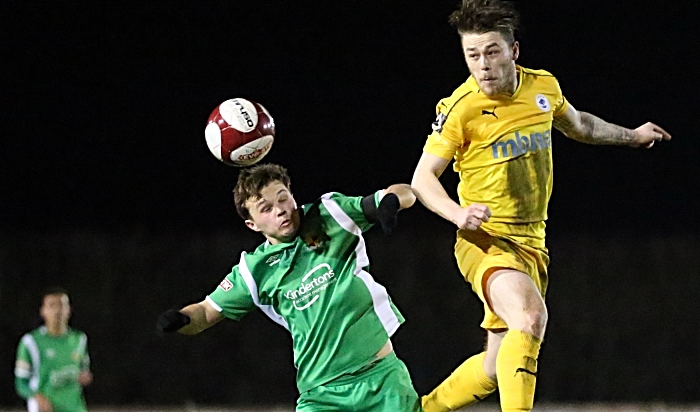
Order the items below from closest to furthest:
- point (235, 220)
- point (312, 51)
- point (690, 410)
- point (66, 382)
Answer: point (66, 382) → point (690, 410) → point (235, 220) → point (312, 51)

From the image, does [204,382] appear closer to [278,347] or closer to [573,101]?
[278,347]

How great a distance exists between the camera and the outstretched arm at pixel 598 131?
16.1 feet

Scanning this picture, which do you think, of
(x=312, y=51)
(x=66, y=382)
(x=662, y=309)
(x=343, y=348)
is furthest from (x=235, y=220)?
(x=343, y=348)

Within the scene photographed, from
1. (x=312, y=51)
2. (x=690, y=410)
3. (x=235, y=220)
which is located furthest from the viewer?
(x=312, y=51)

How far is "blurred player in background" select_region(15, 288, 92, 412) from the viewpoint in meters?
8.16

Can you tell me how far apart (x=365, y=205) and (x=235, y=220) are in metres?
6.72

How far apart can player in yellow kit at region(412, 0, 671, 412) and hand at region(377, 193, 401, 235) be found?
12cm

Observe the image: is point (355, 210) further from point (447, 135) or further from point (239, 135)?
point (239, 135)

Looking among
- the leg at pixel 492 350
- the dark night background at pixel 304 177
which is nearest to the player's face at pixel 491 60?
the leg at pixel 492 350

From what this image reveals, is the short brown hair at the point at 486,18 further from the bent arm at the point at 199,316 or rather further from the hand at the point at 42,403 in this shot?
the hand at the point at 42,403

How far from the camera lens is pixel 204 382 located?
403 inches

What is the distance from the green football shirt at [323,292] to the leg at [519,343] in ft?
2.01

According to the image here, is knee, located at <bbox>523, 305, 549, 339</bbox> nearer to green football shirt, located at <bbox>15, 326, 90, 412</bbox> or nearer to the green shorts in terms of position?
the green shorts

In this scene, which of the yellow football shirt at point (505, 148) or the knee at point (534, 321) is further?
the yellow football shirt at point (505, 148)
